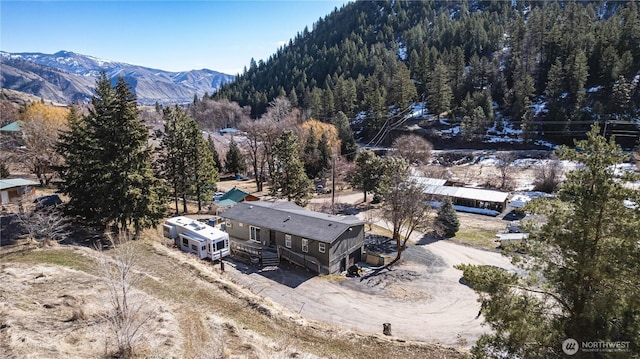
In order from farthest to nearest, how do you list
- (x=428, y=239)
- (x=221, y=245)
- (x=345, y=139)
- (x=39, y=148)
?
(x=345, y=139) < (x=39, y=148) < (x=428, y=239) < (x=221, y=245)

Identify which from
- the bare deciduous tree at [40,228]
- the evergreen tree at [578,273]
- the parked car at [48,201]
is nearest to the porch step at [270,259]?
the bare deciduous tree at [40,228]

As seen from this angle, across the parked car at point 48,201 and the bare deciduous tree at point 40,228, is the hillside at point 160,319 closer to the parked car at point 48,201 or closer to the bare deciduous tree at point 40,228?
the bare deciduous tree at point 40,228

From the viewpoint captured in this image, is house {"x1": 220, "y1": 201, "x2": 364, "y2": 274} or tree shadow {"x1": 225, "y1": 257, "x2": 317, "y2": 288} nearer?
tree shadow {"x1": 225, "y1": 257, "x2": 317, "y2": 288}

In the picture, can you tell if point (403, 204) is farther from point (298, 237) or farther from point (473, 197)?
point (473, 197)

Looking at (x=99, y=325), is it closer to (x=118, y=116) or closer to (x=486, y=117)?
(x=118, y=116)

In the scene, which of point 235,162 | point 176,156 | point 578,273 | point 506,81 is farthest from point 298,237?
point 506,81

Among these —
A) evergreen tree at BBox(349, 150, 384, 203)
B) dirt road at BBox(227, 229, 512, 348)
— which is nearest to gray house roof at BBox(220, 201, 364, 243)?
dirt road at BBox(227, 229, 512, 348)

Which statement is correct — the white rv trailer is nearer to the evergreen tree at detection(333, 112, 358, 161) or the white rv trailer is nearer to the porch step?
the porch step
